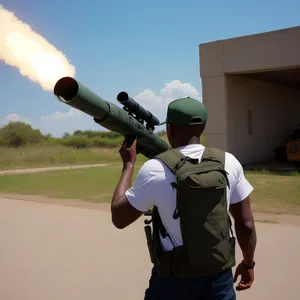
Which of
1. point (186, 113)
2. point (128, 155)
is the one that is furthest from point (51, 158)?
point (186, 113)

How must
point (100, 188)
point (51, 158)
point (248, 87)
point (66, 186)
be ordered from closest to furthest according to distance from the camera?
point (100, 188) < point (66, 186) < point (248, 87) < point (51, 158)

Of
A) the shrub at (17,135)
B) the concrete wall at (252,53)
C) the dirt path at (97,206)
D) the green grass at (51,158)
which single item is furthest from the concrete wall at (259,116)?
the shrub at (17,135)

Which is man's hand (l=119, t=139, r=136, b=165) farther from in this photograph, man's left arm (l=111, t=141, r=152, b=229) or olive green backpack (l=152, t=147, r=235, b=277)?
olive green backpack (l=152, t=147, r=235, b=277)

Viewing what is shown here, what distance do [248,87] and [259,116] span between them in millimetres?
1464

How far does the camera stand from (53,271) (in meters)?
4.91

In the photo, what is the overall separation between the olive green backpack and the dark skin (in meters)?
0.11

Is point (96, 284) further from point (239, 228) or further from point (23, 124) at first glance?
point (23, 124)

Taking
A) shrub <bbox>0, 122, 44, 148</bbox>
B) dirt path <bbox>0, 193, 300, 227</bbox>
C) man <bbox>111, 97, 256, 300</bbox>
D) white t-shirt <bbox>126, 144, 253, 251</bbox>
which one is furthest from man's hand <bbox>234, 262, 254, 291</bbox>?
shrub <bbox>0, 122, 44, 148</bbox>

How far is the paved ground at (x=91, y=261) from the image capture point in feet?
14.0

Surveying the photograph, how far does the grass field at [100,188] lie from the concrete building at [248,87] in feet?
7.60

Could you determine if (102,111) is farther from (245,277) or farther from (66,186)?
(66,186)

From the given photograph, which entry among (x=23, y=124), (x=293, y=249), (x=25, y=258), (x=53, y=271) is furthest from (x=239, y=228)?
(x=23, y=124)

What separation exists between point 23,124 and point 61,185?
32993mm

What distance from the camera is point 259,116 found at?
18.0 metres
